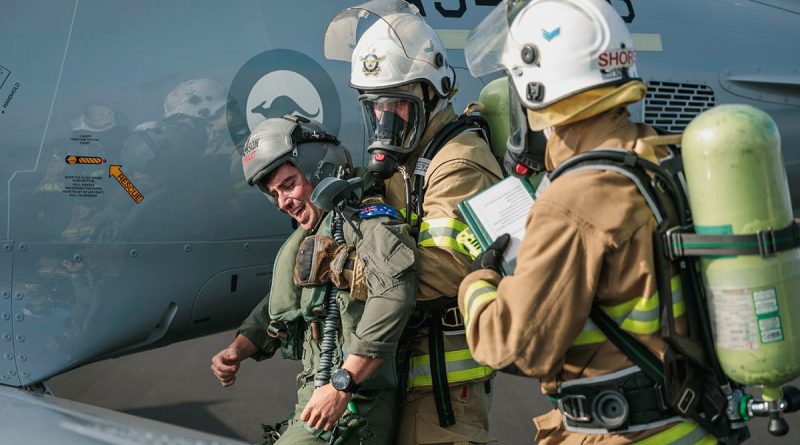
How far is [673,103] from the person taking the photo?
4.83 m

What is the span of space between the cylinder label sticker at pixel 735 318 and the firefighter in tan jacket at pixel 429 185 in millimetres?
977

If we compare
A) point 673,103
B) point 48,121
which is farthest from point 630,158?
point 673,103

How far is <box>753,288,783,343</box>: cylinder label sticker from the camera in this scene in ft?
5.89

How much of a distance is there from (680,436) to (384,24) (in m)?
1.85

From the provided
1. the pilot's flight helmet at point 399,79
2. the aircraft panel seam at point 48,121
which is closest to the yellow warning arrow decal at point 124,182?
the aircraft panel seam at point 48,121

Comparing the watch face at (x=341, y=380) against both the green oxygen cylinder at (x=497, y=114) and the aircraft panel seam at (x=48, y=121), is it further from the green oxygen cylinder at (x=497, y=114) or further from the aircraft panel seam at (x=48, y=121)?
the aircraft panel seam at (x=48, y=121)

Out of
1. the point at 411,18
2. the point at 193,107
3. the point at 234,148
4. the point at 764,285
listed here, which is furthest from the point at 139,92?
the point at 764,285

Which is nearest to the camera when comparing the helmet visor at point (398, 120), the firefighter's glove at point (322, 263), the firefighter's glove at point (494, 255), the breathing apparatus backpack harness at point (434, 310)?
the firefighter's glove at point (494, 255)

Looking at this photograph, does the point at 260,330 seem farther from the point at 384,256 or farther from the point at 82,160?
the point at 82,160

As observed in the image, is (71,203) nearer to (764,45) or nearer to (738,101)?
(738,101)

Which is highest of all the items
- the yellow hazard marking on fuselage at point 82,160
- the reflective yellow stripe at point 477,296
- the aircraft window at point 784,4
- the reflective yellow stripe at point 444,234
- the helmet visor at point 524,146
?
the aircraft window at point 784,4

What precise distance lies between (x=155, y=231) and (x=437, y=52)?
158 cm

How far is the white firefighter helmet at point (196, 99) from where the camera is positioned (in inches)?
149

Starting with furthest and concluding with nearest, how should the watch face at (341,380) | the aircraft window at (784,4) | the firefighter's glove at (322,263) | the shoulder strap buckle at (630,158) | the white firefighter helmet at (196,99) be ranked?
the aircraft window at (784,4)
the white firefighter helmet at (196,99)
the firefighter's glove at (322,263)
the watch face at (341,380)
the shoulder strap buckle at (630,158)
